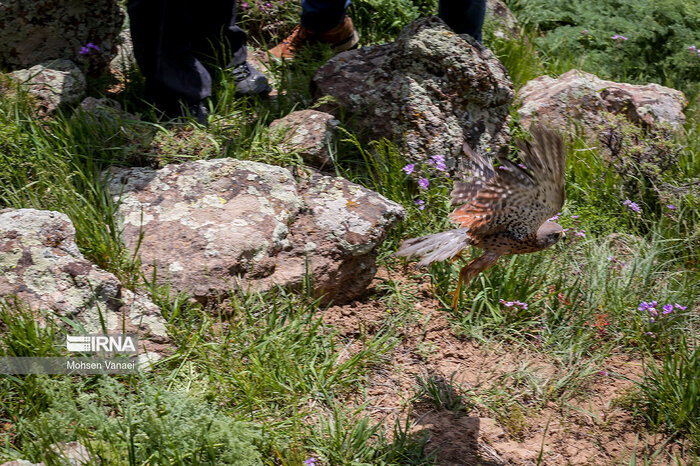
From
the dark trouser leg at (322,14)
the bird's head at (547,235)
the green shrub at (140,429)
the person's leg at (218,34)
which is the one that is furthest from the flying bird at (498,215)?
the dark trouser leg at (322,14)

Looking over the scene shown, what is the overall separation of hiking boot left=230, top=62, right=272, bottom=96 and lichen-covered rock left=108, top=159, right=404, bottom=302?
102 cm

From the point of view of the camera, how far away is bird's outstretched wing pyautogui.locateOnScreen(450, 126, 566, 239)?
2.69 metres

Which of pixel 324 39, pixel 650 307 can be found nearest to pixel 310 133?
pixel 324 39

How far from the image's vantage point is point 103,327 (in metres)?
2.73

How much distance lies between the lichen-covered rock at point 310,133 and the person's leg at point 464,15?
1213mm

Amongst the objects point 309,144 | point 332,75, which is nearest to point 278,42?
point 332,75

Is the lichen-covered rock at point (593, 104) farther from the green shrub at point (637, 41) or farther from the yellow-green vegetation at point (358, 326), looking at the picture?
the green shrub at point (637, 41)

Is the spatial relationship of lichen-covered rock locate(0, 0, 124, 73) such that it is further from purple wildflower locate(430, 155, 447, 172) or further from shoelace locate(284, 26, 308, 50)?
purple wildflower locate(430, 155, 447, 172)

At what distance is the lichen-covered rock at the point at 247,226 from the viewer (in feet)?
10.5

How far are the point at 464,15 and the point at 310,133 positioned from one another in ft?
4.81

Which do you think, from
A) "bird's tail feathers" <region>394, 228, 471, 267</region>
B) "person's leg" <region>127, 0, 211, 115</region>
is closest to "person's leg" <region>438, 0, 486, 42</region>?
"person's leg" <region>127, 0, 211, 115</region>

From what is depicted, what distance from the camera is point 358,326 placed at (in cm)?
348

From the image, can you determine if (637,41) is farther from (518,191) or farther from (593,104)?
(518,191)

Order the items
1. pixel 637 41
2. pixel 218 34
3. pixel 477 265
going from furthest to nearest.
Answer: pixel 637 41, pixel 218 34, pixel 477 265
